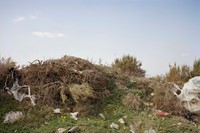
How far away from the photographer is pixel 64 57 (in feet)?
35.8

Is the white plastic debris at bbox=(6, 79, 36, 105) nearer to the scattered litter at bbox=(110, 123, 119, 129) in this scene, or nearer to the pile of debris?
the pile of debris

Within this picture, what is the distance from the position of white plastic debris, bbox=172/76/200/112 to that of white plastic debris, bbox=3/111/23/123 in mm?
4859

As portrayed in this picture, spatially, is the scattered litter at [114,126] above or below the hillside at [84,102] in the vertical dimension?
below

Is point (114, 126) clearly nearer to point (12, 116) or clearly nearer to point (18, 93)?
point (12, 116)

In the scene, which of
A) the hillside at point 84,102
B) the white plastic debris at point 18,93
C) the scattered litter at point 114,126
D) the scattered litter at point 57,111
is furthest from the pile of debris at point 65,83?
the scattered litter at point 114,126

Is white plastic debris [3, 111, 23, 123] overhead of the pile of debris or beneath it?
beneath

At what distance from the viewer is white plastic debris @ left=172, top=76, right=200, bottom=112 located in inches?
397

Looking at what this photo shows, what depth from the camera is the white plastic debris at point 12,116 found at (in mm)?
8102

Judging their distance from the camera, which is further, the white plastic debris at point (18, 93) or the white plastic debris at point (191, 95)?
the white plastic debris at point (191, 95)

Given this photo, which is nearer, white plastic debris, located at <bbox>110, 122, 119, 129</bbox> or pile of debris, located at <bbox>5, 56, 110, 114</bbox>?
white plastic debris, located at <bbox>110, 122, 119, 129</bbox>

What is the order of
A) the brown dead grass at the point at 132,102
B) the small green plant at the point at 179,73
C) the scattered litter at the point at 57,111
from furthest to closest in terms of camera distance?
1. the small green plant at the point at 179,73
2. the brown dead grass at the point at 132,102
3. the scattered litter at the point at 57,111

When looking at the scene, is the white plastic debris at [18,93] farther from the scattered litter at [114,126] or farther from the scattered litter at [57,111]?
the scattered litter at [114,126]

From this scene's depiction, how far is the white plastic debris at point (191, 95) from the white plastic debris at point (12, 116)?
486 centimetres

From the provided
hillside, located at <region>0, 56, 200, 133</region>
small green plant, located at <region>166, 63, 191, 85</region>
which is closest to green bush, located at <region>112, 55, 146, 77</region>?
small green plant, located at <region>166, 63, 191, 85</region>
